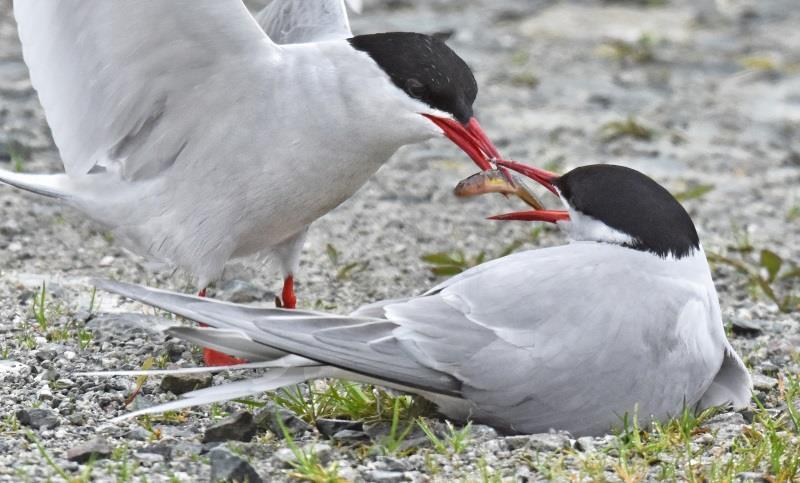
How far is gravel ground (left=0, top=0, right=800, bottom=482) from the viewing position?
3021 mm

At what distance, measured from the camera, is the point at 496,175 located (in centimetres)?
375

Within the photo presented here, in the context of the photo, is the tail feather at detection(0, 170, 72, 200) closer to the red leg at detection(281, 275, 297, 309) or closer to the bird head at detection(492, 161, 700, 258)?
the red leg at detection(281, 275, 297, 309)

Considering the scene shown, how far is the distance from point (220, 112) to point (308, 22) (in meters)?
0.78

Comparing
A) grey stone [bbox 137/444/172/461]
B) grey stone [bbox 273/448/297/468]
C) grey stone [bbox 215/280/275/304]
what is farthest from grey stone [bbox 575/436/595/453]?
grey stone [bbox 215/280/275/304]

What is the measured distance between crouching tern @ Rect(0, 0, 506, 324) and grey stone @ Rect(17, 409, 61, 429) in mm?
898

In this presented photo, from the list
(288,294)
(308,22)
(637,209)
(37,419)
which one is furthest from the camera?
(308,22)

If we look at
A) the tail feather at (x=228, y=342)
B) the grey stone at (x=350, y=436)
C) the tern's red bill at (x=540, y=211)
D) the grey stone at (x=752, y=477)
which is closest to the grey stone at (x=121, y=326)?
the tail feather at (x=228, y=342)

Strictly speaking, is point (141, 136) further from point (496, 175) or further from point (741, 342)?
point (741, 342)

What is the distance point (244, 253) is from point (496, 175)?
886 mm

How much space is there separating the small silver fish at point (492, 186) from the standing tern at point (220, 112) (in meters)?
0.05

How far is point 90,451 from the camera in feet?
9.61

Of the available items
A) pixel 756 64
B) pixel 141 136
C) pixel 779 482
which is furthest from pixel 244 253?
pixel 756 64

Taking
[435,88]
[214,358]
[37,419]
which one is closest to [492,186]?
[435,88]

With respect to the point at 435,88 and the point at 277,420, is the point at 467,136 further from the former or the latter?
the point at 277,420
